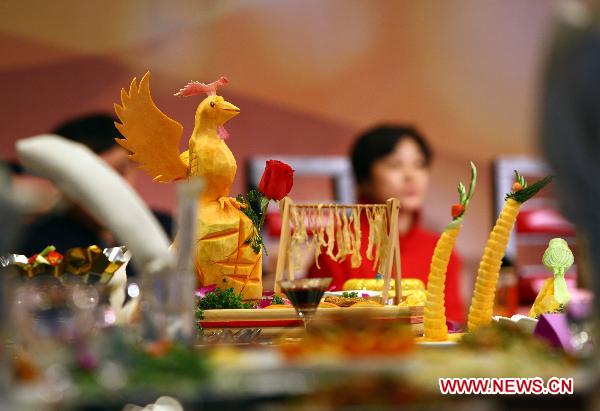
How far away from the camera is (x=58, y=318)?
1618mm

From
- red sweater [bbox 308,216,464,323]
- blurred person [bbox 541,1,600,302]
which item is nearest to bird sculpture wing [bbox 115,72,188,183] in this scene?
red sweater [bbox 308,216,464,323]

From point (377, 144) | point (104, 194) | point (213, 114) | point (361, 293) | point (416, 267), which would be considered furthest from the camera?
point (377, 144)

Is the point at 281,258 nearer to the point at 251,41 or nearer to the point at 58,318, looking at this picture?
the point at 58,318

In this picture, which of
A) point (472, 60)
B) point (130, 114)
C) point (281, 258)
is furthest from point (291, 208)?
point (472, 60)

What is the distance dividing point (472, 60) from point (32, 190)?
518cm

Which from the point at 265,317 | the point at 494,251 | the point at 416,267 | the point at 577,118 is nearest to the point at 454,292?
the point at 416,267

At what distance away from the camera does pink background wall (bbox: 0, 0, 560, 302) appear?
220 inches

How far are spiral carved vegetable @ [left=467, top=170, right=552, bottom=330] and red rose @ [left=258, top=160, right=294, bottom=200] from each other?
1.79ft

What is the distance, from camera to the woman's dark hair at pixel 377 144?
18.4 ft

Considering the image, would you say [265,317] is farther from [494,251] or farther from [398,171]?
[398,171]

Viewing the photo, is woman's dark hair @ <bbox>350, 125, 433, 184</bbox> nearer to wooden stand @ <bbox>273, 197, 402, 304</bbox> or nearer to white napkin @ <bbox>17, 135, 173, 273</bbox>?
wooden stand @ <bbox>273, 197, 402, 304</bbox>

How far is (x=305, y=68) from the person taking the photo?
5895 mm

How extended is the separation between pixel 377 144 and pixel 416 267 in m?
0.99

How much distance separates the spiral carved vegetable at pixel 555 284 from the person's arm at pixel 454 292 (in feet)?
7.77
